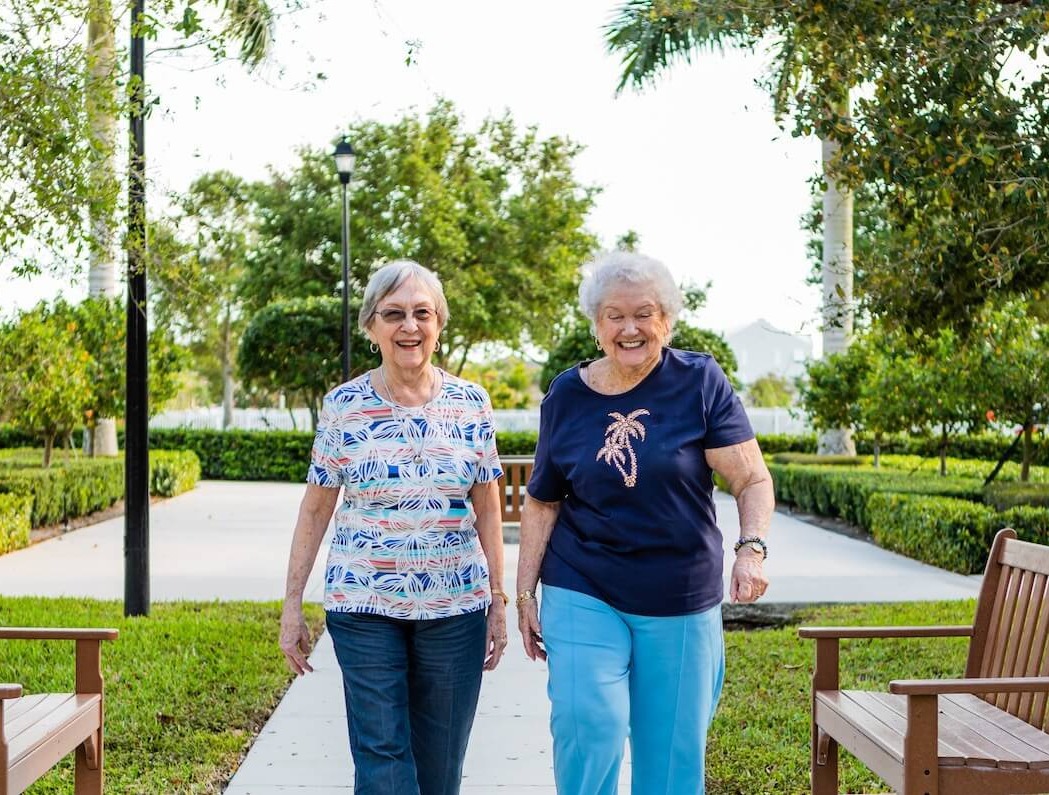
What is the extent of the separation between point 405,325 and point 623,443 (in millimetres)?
702

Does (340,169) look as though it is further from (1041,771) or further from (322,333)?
(1041,771)

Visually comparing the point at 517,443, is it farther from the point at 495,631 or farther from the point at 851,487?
the point at 495,631

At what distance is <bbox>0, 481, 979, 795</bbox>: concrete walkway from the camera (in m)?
5.18

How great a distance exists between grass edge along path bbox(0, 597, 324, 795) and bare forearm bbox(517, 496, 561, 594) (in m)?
2.00

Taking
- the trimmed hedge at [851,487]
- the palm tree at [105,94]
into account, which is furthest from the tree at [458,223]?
the palm tree at [105,94]

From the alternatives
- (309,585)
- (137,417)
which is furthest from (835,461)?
(137,417)

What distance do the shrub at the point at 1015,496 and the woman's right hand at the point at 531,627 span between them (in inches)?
393

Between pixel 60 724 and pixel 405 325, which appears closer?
pixel 405 325

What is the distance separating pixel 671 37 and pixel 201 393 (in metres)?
51.2

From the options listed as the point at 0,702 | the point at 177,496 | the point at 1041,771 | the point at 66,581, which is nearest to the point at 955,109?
the point at 1041,771

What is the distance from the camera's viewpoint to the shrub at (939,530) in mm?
11352

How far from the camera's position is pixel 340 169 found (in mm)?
17547

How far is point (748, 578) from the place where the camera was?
3.44 m

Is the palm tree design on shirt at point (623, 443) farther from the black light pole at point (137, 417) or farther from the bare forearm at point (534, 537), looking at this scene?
the black light pole at point (137, 417)
